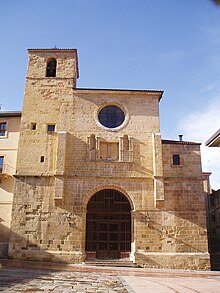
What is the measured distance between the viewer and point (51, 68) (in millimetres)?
22797

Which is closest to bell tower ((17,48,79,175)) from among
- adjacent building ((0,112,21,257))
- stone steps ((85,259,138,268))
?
adjacent building ((0,112,21,257))

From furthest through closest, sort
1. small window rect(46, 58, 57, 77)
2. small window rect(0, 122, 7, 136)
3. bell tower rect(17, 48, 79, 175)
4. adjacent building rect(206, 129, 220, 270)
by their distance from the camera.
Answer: adjacent building rect(206, 129, 220, 270) → small window rect(46, 58, 57, 77) → small window rect(0, 122, 7, 136) → bell tower rect(17, 48, 79, 175)

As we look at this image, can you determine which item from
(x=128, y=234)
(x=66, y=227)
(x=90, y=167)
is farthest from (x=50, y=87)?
(x=128, y=234)

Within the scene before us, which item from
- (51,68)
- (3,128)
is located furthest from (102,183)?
(51,68)

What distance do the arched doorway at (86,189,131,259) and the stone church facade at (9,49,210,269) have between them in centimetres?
6

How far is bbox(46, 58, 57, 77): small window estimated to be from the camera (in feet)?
74.0

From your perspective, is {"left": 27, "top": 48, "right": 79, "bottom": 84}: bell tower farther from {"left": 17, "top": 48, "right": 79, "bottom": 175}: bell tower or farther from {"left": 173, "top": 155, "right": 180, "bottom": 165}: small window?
{"left": 173, "top": 155, "right": 180, "bottom": 165}: small window

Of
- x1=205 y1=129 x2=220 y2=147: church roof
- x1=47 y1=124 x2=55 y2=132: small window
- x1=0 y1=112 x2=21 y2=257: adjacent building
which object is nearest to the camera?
x1=205 y1=129 x2=220 y2=147: church roof

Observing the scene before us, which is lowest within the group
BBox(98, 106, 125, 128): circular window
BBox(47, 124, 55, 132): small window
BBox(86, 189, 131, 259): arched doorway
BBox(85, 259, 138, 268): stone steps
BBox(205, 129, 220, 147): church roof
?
BBox(85, 259, 138, 268): stone steps

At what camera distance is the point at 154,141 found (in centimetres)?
1989

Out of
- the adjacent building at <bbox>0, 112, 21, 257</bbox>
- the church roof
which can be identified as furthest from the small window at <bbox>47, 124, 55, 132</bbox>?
the church roof

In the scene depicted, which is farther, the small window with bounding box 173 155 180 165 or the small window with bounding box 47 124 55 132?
the small window with bounding box 47 124 55 132

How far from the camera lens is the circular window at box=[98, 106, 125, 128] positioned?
21000 mm

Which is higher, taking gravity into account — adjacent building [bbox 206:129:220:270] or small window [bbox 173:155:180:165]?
small window [bbox 173:155:180:165]
